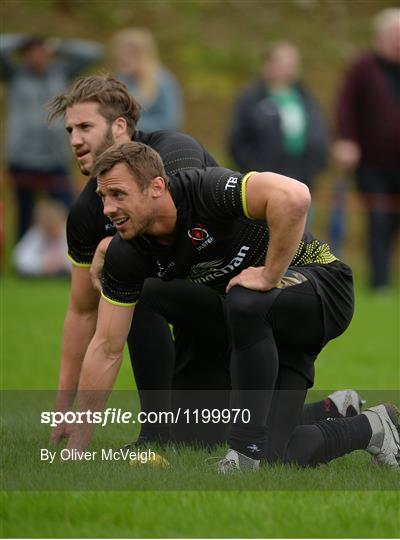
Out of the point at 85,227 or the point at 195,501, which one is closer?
the point at 195,501

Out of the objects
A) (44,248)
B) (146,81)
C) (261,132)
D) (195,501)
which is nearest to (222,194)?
(195,501)

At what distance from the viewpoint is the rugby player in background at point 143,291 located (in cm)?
603

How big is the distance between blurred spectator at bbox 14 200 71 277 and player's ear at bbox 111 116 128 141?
783cm

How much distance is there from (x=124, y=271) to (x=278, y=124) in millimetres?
7600

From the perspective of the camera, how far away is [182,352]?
257 inches

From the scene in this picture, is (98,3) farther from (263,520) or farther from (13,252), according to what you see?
(263,520)

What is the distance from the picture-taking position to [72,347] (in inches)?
250

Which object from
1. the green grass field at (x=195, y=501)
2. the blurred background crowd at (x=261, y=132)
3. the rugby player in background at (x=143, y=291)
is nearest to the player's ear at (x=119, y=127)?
the rugby player in background at (x=143, y=291)

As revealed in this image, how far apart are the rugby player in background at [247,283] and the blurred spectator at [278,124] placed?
7.01 metres

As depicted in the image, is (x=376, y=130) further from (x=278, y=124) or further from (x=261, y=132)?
(x=261, y=132)

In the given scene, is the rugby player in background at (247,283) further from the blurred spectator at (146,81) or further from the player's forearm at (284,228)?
the blurred spectator at (146,81)

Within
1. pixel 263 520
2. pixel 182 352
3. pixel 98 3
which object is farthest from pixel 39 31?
pixel 263 520

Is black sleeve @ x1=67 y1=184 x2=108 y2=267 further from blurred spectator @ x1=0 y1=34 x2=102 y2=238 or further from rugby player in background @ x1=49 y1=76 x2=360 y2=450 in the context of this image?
blurred spectator @ x1=0 y1=34 x2=102 y2=238

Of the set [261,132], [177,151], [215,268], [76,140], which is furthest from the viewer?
[261,132]
